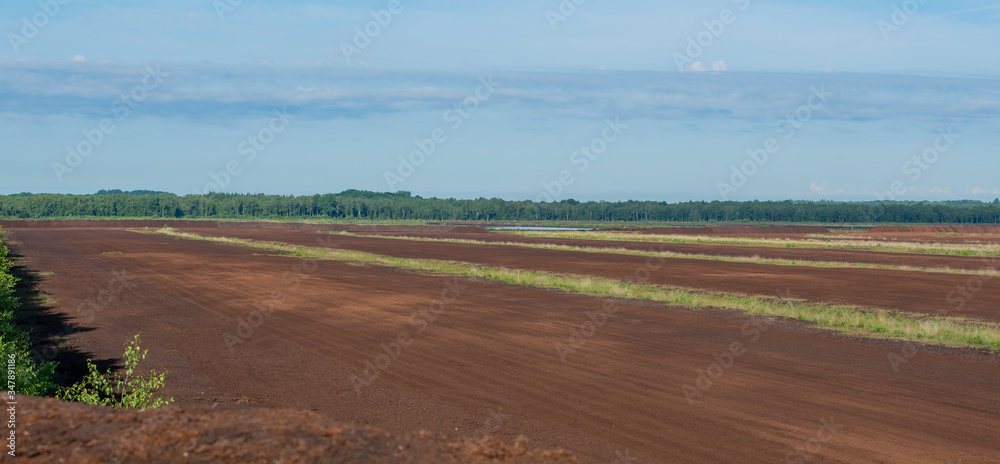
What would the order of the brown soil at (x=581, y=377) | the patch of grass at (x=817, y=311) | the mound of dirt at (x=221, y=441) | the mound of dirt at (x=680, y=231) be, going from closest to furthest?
the mound of dirt at (x=221, y=441), the brown soil at (x=581, y=377), the patch of grass at (x=817, y=311), the mound of dirt at (x=680, y=231)

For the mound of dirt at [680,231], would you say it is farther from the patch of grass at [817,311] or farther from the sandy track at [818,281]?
the patch of grass at [817,311]

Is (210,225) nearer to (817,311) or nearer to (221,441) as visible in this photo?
(817,311)

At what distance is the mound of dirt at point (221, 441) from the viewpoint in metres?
4.81

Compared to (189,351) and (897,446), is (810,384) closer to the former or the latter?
(897,446)

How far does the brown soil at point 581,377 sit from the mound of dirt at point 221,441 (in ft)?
0.20

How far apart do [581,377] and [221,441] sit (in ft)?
27.3

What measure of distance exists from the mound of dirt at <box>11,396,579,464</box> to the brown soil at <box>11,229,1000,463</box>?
0.06 m

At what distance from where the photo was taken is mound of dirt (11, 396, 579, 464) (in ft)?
15.8

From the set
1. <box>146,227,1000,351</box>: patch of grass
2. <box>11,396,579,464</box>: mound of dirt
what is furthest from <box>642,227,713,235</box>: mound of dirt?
<box>11,396,579,464</box>: mound of dirt

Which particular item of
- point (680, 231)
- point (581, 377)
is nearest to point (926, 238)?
point (680, 231)

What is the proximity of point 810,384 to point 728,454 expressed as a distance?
15.2 ft

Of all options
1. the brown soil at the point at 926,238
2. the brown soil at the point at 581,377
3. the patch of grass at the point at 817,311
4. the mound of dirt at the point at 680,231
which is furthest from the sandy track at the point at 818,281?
the mound of dirt at the point at 680,231

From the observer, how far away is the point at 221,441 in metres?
4.96

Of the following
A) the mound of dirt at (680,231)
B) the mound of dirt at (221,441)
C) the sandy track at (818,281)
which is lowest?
the sandy track at (818,281)
